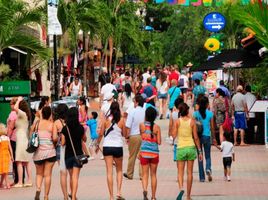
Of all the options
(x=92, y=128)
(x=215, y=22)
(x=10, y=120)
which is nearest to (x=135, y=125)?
(x=10, y=120)

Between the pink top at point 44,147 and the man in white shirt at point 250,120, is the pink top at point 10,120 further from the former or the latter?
the man in white shirt at point 250,120

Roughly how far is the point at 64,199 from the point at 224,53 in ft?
53.4

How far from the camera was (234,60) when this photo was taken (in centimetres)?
3111

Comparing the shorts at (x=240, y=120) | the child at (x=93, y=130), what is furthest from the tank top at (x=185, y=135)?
the shorts at (x=240, y=120)

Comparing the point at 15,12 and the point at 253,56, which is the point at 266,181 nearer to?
the point at 253,56

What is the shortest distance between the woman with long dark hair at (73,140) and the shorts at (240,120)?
505 inches

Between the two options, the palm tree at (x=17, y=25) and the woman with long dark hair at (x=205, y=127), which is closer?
the woman with long dark hair at (x=205, y=127)

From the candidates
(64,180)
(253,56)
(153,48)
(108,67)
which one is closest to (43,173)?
(64,180)

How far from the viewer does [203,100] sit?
20.1m

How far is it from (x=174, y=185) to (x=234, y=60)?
1207 centimetres

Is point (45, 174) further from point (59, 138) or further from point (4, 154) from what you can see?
point (4, 154)

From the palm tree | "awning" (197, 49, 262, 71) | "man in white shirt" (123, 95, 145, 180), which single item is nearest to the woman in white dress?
"man in white shirt" (123, 95, 145, 180)

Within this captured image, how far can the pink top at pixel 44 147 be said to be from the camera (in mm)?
17125

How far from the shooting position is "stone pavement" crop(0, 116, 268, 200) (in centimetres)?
1788
